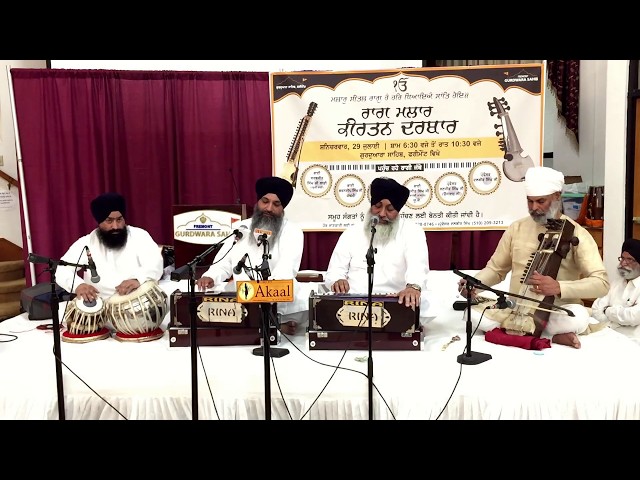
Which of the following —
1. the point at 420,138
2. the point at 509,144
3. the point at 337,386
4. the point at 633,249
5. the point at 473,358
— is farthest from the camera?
the point at 420,138

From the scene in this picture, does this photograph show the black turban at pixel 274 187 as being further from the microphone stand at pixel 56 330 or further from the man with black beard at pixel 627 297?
the man with black beard at pixel 627 297

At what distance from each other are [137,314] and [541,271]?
94.0 inches

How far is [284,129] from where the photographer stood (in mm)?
5504

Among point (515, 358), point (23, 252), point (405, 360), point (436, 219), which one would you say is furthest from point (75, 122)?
point (515, 358)

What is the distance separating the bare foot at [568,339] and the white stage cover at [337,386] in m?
0.04

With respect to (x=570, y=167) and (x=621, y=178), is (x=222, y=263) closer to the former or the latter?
(x=621, y=178)

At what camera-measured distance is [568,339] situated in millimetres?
3273

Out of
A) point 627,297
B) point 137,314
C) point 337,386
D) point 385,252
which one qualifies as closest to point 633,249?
point 627,297

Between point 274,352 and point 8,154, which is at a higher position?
point 8,154

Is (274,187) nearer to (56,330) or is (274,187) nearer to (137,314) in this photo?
(137,314)

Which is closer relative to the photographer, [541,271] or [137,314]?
[541,271]

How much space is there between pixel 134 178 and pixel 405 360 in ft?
12.9

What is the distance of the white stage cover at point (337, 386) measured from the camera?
271 cm

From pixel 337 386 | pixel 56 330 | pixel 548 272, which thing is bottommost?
pixel 337 386
